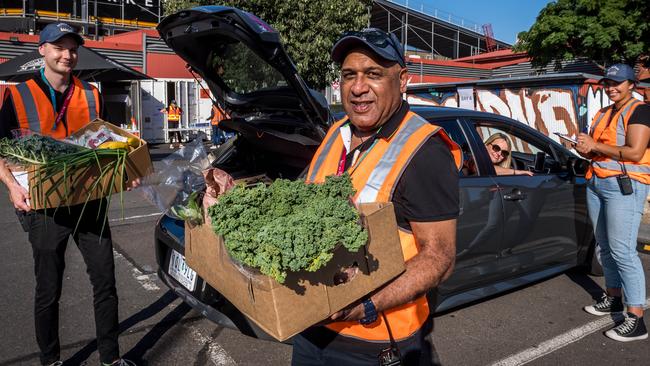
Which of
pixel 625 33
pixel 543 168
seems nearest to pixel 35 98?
pixel 543 168

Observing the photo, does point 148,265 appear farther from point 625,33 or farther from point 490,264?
point 625,33

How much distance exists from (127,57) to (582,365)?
64.7 feet

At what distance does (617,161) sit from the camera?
3.97 m

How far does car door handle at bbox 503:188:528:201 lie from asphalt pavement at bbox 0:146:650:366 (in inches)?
38.7

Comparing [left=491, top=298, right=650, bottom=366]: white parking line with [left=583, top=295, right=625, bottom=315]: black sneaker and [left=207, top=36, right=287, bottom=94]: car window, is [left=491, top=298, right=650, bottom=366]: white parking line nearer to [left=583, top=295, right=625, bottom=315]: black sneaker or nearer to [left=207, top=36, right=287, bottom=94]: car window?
[left=583, top=295, right=625, bottom=315]: black sneaker

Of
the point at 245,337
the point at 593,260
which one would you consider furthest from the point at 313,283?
the point at 593,260

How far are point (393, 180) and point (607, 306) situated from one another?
3671 millimetres

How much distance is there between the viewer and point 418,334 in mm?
1850

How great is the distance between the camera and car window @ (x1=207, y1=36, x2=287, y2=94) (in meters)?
3.67

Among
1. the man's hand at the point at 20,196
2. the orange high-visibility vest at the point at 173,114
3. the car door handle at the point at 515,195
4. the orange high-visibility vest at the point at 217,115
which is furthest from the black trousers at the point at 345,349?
the orange high-visibility vest at the point at 173,114

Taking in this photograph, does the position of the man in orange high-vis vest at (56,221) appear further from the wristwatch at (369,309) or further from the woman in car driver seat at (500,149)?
the woman in car driver seat at (500,149)

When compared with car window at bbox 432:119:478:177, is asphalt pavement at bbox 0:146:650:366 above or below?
below

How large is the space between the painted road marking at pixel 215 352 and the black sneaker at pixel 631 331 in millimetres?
2813

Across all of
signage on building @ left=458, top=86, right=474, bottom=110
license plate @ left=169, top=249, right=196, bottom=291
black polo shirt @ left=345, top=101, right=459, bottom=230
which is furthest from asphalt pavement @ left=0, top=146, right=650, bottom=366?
signage on building @ left=458, top=86, right=474, bottom=110
